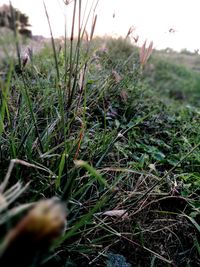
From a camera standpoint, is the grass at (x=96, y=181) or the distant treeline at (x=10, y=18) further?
the grass at (x=96, y=181)

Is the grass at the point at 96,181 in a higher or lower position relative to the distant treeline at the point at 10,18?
lower

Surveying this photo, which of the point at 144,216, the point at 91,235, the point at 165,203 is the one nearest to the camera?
the point at 91,235

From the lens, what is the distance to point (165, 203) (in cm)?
126

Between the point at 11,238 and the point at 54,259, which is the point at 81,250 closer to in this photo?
the point at 54,259

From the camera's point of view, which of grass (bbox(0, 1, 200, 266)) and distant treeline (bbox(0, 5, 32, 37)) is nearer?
distant treeline (bbox(0, 5, 32, 37))

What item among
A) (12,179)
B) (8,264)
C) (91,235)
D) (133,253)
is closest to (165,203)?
(133,253)

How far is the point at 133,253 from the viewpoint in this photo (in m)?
1.01

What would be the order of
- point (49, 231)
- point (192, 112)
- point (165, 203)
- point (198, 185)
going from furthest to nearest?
point (192, 112) < point (198, 185) < point (165, 203) < point (49, 231)

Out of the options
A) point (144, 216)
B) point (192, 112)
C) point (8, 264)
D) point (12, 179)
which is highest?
point (8, 264)

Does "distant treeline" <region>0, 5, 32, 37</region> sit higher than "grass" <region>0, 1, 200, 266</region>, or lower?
higher

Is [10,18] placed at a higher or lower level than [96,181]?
higher

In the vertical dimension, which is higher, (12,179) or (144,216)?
(12,179)

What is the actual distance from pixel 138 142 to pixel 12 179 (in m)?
1.06

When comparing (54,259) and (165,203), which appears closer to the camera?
(54,259)
